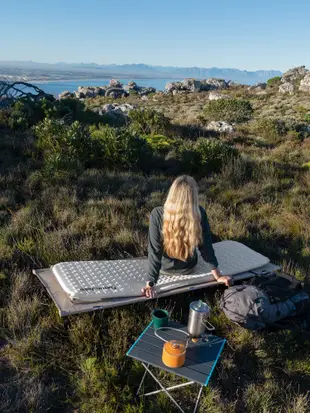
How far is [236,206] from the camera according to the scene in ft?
21.9

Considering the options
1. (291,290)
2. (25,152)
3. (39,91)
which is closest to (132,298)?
(291,290)

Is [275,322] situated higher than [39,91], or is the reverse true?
[39,91]

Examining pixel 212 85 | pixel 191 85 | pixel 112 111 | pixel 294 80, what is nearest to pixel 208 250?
pixel 112 111

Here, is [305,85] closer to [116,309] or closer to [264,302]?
[264,302]

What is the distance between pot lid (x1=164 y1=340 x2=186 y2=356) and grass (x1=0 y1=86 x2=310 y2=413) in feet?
1.58

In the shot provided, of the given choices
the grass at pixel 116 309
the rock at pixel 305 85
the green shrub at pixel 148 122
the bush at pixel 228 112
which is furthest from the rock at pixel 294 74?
the grass at pixel 116 309

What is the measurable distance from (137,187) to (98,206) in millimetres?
1312

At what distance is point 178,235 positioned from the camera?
132 inches

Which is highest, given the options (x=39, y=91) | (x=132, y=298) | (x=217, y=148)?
(x=39, y=91)

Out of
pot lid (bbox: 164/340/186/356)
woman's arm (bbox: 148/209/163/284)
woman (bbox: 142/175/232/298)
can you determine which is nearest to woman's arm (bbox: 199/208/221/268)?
woman (bbox: 142/175/232/298)

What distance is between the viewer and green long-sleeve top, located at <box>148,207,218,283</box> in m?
3.46

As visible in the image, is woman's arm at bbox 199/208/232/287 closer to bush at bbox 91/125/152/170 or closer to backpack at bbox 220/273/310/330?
backpack at bbox 220/273/310/330

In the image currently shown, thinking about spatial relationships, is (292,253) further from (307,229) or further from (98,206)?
(98,206)

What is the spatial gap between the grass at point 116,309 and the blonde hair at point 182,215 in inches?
27.0
